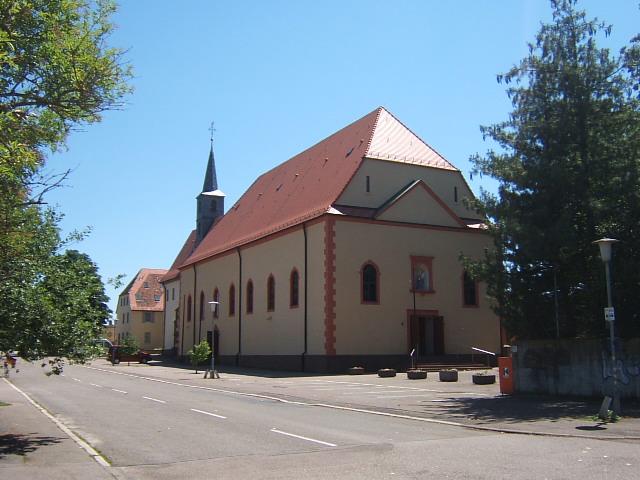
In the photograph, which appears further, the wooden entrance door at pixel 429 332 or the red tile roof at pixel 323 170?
the red tile roof at pixel 323 170

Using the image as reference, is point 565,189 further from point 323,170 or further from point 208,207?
point 208,207

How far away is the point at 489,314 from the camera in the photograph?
36.5 m

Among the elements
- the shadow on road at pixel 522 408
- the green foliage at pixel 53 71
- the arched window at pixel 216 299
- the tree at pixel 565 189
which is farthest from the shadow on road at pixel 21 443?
the arched window at pixel 216 299

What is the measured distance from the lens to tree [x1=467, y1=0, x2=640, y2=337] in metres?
17.1

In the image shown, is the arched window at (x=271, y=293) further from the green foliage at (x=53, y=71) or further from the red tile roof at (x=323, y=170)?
the green foliage at (x=53, y=71)

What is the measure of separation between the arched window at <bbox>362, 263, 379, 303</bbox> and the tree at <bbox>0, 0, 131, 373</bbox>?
2231cm

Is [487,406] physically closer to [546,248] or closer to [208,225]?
[546,248]

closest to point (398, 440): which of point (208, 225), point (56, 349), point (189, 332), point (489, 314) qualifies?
point (56, 349)

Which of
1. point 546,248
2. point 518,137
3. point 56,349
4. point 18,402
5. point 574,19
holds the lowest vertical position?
point 18,402

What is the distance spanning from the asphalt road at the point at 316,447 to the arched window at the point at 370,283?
1711cm

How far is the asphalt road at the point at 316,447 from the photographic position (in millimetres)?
8023

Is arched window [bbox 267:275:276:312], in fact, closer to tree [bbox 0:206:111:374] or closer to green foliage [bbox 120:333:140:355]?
green foliage [bbox 120:333:140:355]

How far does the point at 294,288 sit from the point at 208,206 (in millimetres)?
26520

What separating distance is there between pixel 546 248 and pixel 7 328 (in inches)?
518
